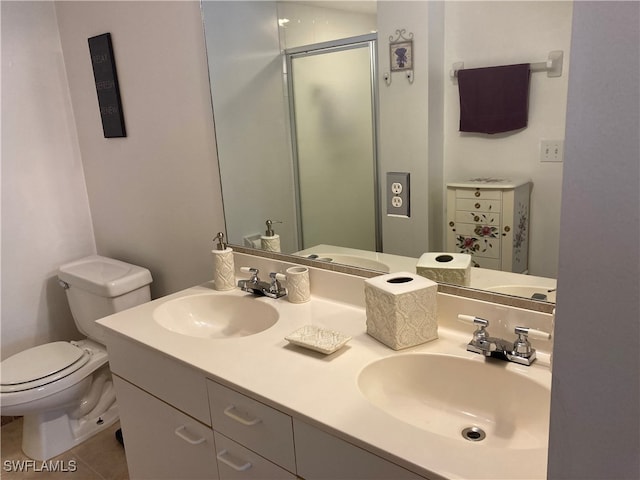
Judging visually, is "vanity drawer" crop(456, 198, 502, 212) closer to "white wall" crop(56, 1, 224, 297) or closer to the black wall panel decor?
"white wall" crop(56, 1, 224, 297)

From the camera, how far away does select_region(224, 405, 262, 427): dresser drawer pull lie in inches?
45.8

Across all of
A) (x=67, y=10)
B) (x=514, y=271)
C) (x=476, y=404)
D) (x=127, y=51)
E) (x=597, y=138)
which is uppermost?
(x=67, y=10)

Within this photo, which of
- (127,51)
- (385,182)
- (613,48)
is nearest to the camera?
(613,48)

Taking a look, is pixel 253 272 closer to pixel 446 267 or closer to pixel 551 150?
pixel 446 267

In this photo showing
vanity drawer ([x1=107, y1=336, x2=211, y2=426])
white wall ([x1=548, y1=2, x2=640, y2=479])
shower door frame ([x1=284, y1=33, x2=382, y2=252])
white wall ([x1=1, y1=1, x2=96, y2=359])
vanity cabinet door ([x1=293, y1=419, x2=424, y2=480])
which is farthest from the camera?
white wall ([x1=1, y1=1, x2=96, y2=359])

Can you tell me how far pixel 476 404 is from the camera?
3.83 ft

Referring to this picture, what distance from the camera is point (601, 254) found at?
0.46 metres

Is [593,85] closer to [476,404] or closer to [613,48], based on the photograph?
[613,48]

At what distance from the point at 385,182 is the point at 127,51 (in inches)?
51.9

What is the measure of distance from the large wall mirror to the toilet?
0.66 m

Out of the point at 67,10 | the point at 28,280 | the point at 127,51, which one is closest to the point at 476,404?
the point at 127,51

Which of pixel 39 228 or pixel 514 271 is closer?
pixel 514 271

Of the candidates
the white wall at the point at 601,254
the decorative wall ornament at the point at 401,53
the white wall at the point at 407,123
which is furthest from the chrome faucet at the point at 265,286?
the white wall at the point at 601,254

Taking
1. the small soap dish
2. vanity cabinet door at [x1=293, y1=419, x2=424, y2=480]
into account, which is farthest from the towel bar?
vanity cabinet door at [x1=293, y1=419, x2=424, y2=480]
